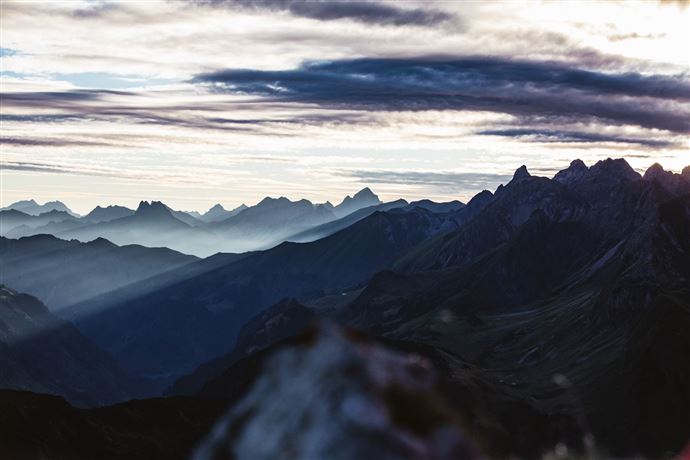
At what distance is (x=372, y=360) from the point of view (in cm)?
1121

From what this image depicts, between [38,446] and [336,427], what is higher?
[336,427]

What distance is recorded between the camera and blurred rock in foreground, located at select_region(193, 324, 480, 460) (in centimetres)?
1073

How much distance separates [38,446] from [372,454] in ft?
543

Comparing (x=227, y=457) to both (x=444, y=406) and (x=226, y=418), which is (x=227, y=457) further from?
(x=444, y=406)

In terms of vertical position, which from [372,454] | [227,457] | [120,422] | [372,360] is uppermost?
[372,360]

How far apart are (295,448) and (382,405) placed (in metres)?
1.32

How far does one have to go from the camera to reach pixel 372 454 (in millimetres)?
10562

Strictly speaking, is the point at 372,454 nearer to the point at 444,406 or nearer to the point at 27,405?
the point at 444,406

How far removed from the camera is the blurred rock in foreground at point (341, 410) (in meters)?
10.7

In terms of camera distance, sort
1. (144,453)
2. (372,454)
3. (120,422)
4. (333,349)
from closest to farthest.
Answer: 1. (372,454)
2. (333,349)
3. (144,453)
4. (120,422)

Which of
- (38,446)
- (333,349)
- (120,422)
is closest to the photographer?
(333,349)

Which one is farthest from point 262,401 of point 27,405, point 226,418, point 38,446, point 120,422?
point 120,422

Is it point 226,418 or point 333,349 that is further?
point 226,418

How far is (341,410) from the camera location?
35.9 feet
